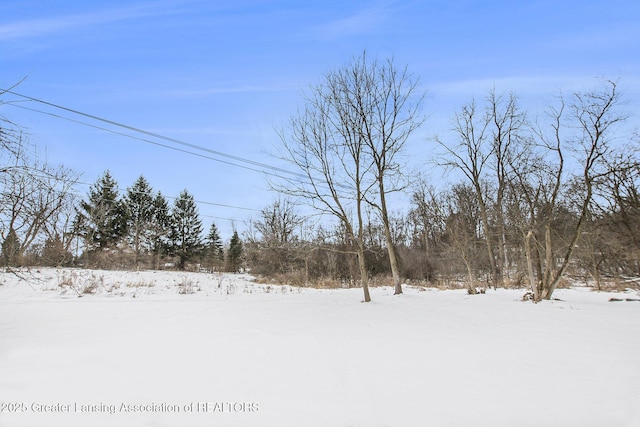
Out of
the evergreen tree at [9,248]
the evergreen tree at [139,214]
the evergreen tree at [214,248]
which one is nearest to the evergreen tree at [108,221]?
→ the evergreen tree at [139,214]

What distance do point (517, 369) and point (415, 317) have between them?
3.85m

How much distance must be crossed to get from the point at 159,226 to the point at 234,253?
9.19m

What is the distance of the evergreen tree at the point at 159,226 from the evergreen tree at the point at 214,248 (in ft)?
18.0

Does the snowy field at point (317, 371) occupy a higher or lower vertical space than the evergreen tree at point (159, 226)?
lower

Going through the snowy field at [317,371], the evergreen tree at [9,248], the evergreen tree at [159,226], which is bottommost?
the snowy field at [317,371]

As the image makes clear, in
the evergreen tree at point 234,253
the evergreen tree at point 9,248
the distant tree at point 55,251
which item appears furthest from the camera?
the evergreen tree at point 234,253

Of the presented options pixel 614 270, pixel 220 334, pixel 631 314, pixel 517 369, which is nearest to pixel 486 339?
pixel 517 369

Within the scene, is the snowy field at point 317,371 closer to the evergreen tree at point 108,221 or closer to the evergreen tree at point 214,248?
the evergreen tree at point 108,221

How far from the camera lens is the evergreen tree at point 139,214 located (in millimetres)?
35116

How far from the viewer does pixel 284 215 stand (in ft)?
122

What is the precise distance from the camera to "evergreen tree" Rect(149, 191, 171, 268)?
38.0 meters

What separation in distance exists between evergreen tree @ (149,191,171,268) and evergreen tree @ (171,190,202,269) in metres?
0.80

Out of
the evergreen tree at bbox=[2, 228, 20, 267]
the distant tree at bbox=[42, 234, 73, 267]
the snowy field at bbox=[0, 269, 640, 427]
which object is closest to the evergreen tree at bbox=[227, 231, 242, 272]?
the distant tree at bbox=[42, 234, 73, 267]

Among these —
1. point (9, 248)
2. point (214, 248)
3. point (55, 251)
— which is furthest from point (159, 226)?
point (9, 248)
